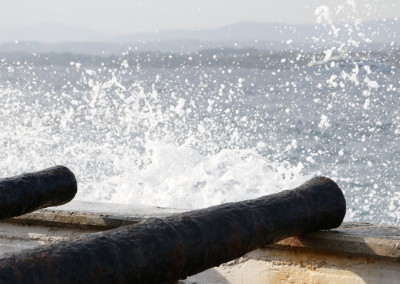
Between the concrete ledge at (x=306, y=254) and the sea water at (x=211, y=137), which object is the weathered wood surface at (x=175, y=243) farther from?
the sea water at (x=211, y=137)

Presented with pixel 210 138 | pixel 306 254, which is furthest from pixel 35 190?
pixel 210 138

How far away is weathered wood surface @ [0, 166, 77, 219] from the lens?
360cm

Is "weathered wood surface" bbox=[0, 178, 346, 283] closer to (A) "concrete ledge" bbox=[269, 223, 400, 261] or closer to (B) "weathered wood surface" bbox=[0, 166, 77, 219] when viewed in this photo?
(A) "concrete ledge" bbox=[269, 223, 400, 261]

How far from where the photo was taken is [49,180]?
3996mm

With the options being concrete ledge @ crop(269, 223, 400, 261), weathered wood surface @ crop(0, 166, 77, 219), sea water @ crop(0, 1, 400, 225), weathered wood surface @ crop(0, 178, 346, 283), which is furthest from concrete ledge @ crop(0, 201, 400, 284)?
sea water @ crop(0, 1, 400, 225)

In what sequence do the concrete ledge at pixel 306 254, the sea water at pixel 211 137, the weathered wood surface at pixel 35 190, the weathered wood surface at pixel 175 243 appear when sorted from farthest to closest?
1. the sea water at pixel 211 137
2. the concrete ledge at pixel 306 254
3. the weathered wood surface at pixel 35 190
4. the weathered wood surface at pixel 175 243

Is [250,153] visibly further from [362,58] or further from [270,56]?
[270,56]

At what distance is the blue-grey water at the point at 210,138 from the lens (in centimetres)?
1772

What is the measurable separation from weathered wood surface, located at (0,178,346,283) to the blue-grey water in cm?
1021

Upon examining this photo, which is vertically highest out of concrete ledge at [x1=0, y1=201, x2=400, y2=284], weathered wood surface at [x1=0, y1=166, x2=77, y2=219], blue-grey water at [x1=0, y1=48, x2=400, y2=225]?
weathered wood surface at [x1=0, y1=166, x2=77, y2=219]

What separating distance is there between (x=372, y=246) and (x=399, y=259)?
0.36 ft

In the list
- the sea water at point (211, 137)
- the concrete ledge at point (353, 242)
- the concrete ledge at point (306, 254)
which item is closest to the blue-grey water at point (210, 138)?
the sea water at point (211, 137)

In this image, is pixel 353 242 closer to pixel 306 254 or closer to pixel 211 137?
pixel 306 254

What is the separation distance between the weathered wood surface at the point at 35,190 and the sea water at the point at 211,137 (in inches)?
381
